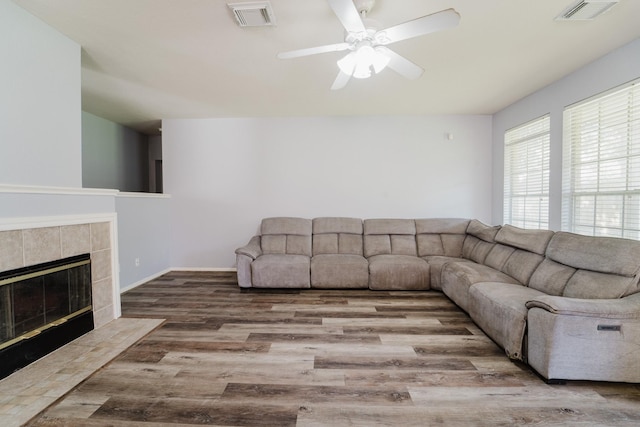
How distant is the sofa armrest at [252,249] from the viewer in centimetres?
366

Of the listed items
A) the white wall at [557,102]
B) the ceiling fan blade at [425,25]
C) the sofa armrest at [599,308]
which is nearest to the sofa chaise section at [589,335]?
the sofa armrest at [599,308]

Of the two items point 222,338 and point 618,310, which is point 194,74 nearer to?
point 222,338

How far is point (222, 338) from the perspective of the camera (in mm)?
Result: 2338

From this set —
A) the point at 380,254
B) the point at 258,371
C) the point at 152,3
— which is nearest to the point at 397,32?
the point at 152,3

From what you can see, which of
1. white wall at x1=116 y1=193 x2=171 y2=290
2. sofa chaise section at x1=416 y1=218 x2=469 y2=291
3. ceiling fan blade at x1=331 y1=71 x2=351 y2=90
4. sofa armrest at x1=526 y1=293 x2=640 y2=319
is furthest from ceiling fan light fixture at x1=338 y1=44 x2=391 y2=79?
white wall at x1=116 y1=193 x2=171 y2=290

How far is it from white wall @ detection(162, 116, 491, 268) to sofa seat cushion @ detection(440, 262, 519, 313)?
4.75ft

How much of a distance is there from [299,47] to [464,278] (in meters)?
2.82

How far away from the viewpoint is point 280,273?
11.8 ft

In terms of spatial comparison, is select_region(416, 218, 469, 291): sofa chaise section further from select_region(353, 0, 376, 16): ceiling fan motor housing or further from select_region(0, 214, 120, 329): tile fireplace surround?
select_region(0, 214, 120, 329): tile fireplace surround

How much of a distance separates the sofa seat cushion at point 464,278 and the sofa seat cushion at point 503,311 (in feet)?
0.46

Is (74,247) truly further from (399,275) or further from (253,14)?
(399,275)

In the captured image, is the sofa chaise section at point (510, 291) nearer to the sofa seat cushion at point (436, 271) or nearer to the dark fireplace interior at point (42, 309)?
the sofa seat cushion at point (436, 271)

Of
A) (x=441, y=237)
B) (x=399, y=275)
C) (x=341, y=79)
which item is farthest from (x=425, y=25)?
(x=441, y=237)

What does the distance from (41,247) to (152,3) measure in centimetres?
201
